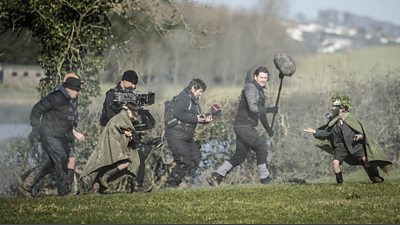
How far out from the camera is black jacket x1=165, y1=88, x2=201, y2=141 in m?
14.9

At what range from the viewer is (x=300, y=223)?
10.3 metres

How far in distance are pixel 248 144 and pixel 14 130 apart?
4823 millimetres

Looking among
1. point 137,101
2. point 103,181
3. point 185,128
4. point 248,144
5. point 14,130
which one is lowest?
point 103,181

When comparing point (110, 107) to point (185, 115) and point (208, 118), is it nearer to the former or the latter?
point (185, 115)

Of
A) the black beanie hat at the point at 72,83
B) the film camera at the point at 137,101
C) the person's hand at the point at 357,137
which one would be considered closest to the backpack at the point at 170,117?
the film camera at the point at 137,101

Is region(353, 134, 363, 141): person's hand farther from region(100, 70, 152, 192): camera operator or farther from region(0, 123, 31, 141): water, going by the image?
region(0, 123, 31, 141): water

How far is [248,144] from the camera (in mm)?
15531

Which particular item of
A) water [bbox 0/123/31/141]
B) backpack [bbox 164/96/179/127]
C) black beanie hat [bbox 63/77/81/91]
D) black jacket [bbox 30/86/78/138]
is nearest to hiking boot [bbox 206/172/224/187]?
backpack [bbox 164/96/179/127]

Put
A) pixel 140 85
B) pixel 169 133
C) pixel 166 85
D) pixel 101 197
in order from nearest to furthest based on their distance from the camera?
pixel 101 197, pixel 169 133, pixel 140 85, pixel 166 85

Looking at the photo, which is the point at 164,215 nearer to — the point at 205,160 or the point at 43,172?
the point at 43,172

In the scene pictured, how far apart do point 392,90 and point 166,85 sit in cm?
508

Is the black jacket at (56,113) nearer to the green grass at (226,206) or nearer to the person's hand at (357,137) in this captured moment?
the green grass at (226,206)

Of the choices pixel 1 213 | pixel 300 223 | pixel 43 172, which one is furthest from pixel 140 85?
pixel 300 223

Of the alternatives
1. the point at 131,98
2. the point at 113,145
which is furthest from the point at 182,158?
the point at 113,145
